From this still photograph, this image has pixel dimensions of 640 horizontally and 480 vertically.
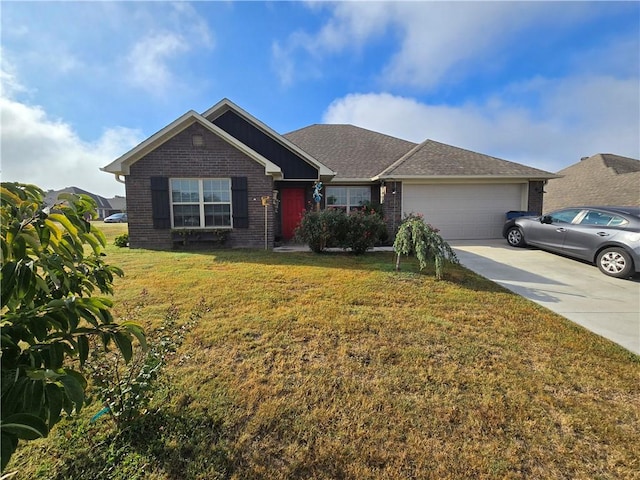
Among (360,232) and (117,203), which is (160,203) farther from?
(117,203)

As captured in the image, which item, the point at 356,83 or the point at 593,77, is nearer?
the point at 593,77

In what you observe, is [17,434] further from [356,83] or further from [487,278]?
[356,83]

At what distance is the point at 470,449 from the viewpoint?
1.96 metres

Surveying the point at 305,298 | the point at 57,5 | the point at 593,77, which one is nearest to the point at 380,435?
the point at 305,298

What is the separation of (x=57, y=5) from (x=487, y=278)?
760 centimetres

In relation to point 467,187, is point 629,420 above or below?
below

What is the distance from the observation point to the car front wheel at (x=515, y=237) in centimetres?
950

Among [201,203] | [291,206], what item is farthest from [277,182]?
[201,203]

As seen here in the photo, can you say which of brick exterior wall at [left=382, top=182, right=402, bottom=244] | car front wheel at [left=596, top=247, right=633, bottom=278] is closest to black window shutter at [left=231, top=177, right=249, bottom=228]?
brick exterior wall at [left=382, top=182, right=402, bottom=244]

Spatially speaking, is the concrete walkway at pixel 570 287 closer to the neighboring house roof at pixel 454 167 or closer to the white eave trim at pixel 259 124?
the neighboring house roof at pixel 454 167

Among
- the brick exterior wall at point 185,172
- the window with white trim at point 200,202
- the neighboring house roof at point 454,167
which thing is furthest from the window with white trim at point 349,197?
the window with white trim at point 200,202

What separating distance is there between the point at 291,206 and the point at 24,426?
38.3 ft

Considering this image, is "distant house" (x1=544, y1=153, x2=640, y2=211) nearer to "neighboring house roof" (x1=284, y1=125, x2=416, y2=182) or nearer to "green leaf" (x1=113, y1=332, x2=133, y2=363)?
"neighboring house roof" (x1=284, y1=125, x2=416, y2=182)

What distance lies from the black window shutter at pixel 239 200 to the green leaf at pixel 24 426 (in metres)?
9.16
